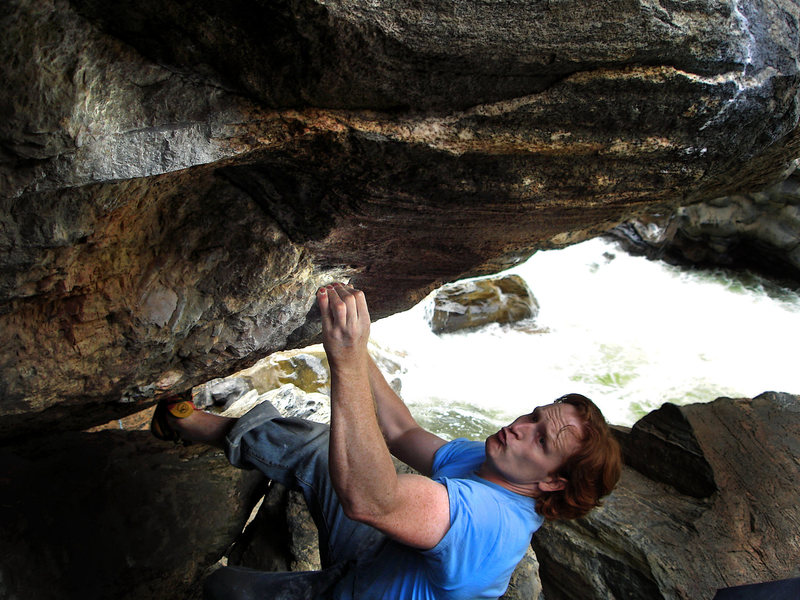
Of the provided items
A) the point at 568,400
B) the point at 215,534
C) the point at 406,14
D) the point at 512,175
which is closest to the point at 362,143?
the point at 406,14

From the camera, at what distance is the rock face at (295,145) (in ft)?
4.42

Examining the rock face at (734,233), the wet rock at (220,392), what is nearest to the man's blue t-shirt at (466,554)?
the wet rock at (220,392)

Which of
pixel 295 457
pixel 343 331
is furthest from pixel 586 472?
pixel 295 457

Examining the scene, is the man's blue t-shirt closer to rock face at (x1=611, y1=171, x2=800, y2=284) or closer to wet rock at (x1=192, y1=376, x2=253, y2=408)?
wet rock at (x1=192, y1=376, x2=253, y2=408)

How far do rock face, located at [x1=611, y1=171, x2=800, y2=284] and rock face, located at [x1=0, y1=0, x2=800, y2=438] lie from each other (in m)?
8.56

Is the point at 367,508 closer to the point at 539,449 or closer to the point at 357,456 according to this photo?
the point at 357,456

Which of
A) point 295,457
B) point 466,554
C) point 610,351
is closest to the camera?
point 466,554

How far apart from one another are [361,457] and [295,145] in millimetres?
972

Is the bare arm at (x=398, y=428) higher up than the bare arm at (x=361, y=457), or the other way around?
the bare arm at (x=361, y=457)

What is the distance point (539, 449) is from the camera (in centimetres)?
195

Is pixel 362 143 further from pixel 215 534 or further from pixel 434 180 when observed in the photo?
pixel 215 534

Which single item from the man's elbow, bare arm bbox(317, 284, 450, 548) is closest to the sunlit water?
bare arm bbox(317, 284, 450, 548)

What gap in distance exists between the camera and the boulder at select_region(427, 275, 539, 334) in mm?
9359

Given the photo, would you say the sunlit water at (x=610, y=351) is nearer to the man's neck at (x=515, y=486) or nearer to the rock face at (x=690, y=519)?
the rock face at (x=690, y=519)
